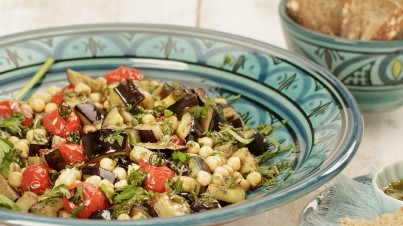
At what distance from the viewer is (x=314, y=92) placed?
364 cm

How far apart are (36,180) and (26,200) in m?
0.12

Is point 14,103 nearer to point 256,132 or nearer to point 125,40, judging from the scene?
point 125,40

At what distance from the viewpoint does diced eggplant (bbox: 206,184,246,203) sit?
299 centimetres

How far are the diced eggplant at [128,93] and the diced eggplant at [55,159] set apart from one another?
1.54 feet

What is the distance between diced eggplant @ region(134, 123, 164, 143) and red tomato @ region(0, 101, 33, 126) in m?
0.57

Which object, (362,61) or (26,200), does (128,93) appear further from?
(362,61)

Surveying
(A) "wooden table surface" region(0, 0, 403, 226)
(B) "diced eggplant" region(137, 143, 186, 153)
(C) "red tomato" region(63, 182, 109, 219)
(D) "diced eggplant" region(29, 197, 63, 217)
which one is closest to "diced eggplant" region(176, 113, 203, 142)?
(B) "diced eggplant" region(137, 143, 186, 153)

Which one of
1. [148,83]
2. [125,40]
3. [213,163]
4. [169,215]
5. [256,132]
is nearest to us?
[169,215]

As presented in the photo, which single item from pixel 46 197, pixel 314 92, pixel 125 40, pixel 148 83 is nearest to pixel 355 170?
pixel 314 92

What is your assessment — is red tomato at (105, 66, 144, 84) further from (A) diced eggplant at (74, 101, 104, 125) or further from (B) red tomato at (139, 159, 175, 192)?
(B) red tomato at (139, 159, 175, 192)

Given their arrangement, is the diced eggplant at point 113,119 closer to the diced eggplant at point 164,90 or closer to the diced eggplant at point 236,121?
the diced eggplant at point 164,90

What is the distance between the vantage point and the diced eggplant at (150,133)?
10.8ft

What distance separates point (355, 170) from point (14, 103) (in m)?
1.68

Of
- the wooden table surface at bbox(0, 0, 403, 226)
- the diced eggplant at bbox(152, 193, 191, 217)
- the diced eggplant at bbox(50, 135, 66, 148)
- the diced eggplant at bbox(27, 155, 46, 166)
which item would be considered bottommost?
the diced eggplant at bbox(152, 193, 191, 217)
